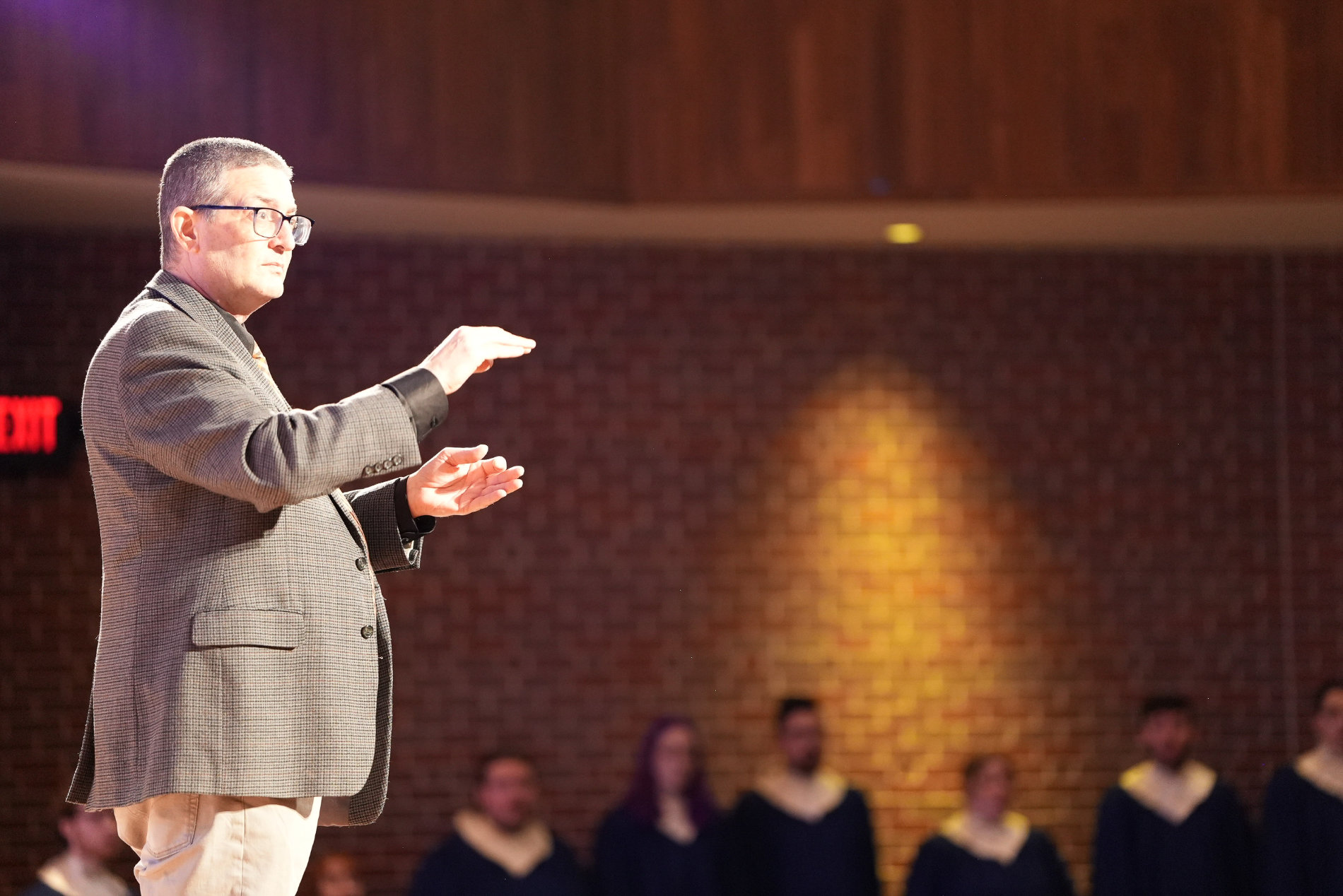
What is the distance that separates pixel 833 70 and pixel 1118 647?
8.25 feet

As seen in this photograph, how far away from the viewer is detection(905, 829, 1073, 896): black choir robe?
5.16 metres

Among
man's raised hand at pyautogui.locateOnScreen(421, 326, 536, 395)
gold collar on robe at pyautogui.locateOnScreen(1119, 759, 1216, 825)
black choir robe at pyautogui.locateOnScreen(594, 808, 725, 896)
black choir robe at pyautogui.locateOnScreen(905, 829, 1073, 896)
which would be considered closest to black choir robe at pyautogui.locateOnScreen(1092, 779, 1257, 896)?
gold collar on robe at pyautogui.locateOnScreen(1119, 759, 1216, 825)

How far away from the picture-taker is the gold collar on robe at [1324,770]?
5.29 metres

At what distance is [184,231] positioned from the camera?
1682mm

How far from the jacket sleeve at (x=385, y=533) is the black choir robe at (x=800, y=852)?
142 inches

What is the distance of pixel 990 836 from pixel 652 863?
1128 mm

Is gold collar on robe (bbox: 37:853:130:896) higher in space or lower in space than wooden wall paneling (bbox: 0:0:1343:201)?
lower

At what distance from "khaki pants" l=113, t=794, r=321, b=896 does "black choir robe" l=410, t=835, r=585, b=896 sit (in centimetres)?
351

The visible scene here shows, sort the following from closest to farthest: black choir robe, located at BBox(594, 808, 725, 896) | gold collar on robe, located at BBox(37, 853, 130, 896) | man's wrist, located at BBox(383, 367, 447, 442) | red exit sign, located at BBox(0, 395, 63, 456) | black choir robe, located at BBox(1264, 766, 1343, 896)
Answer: man's wrist, located at BBox(383, 367, 447, 442) → gold collar on robe, located at BBox(37, 853, 130, 896) → black choir robe, located at BBox(594, 808, 725, 896) → black choir robe, located at BBox(1264, 766, 1343, 896) → red exit sign, located at BBox(0, 395, 63, 456)

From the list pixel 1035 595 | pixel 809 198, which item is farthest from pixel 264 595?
pixel 1035 595

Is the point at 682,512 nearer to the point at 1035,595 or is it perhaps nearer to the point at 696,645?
the point at 696,645

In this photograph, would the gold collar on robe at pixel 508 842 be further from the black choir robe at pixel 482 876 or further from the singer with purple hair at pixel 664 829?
the singer with purple hair at pixel 664 829

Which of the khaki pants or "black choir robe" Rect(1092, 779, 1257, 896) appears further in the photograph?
"black choir robe" Rect(1092, 779, 1257, 896)

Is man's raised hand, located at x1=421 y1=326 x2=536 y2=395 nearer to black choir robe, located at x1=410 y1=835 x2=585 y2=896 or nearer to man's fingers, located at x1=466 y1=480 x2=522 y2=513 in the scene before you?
man's fingers, located at x1=466 y1=480 x2=522 y2=513
